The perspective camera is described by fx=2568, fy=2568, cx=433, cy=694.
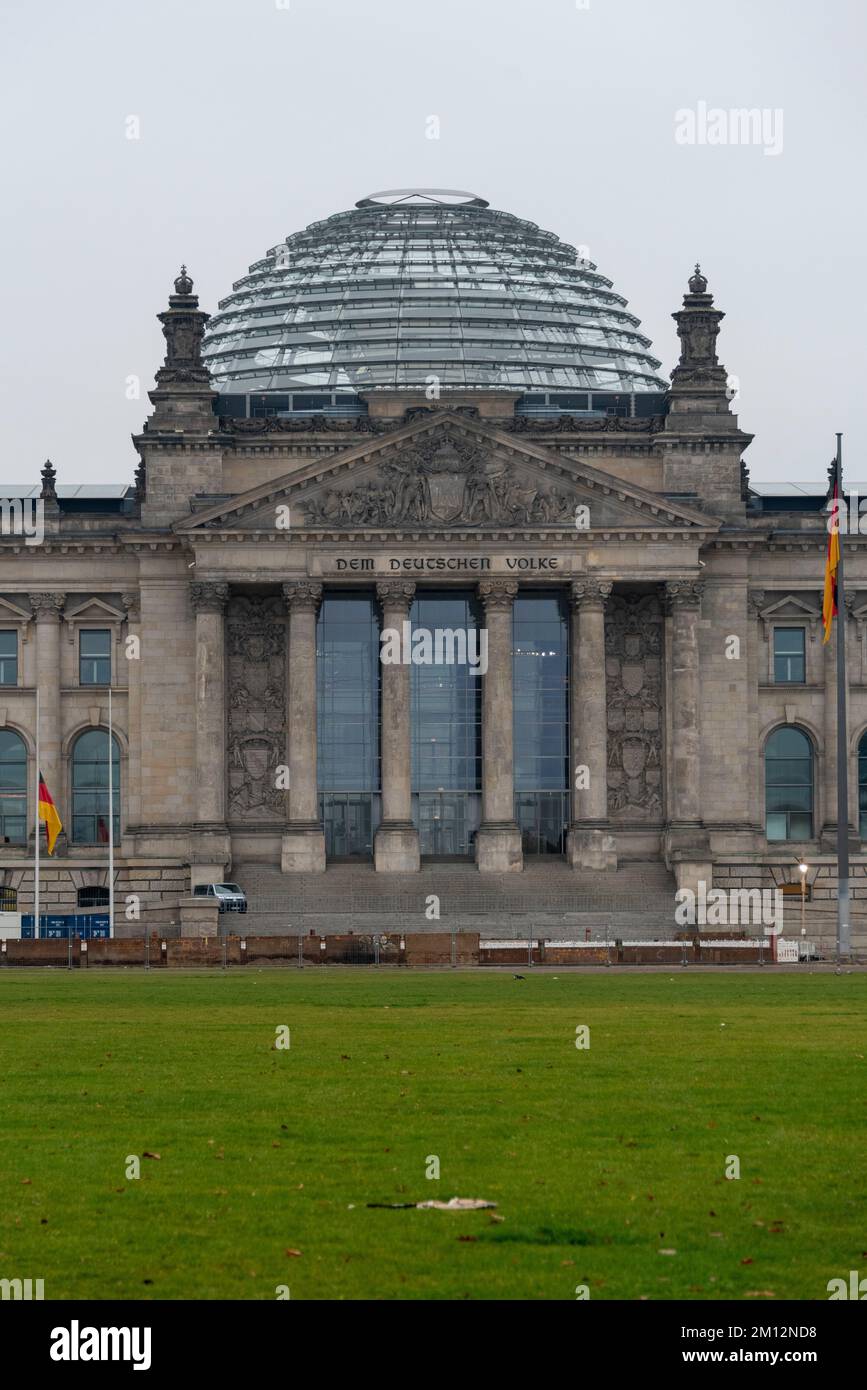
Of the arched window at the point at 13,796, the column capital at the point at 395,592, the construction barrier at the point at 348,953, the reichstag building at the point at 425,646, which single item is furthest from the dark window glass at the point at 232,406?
the construction barrier at the point at 348,953

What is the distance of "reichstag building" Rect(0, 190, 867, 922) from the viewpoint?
108m

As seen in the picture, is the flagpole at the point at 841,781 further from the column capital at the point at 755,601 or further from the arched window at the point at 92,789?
the arched window at the point at 92,789

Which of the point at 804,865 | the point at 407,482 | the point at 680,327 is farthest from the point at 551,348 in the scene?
the point at 804,865

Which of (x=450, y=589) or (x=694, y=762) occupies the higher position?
(x=450, y=589)

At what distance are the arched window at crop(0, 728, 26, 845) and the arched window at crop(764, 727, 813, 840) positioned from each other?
108 feet

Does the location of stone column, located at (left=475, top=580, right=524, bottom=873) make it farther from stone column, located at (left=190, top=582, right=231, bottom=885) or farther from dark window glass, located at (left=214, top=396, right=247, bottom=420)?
dark window glass, located at (left=214, top=396, right=247, bottom=420)

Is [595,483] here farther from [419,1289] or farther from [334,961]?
[419,1289]

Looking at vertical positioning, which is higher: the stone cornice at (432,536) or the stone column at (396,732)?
the stone cornice at (432,536)

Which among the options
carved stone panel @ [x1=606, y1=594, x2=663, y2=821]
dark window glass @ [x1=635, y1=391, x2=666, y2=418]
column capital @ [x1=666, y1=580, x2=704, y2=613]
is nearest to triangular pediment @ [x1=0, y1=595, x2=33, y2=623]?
carved stone panel @ [x1=606, y1=594, x2=663, y2=821]

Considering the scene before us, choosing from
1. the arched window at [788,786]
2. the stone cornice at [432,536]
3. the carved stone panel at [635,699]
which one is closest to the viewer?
the stone cornice at [432,536]

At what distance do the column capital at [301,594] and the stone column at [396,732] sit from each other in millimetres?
2688

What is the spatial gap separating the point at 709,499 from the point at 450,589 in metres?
12.1

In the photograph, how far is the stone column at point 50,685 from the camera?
370 feet
